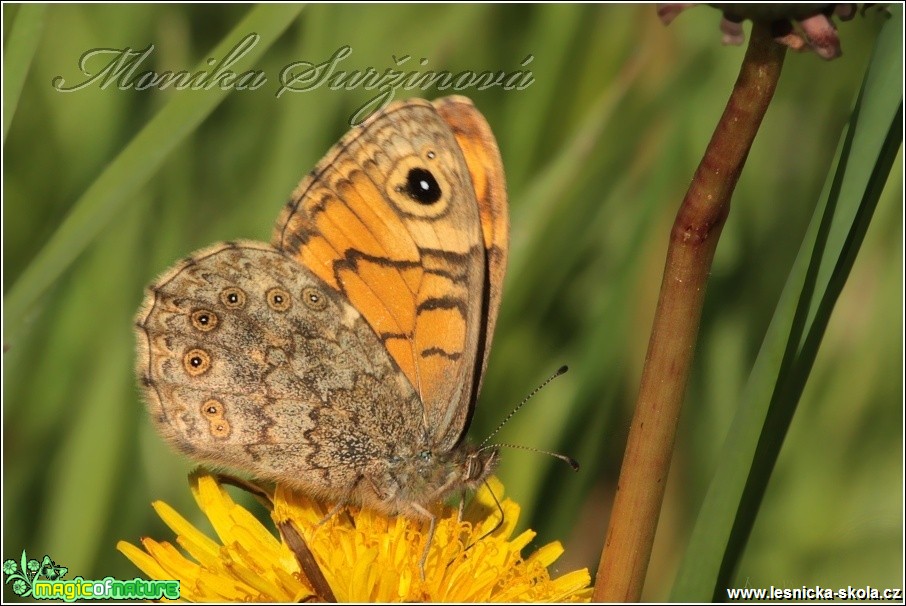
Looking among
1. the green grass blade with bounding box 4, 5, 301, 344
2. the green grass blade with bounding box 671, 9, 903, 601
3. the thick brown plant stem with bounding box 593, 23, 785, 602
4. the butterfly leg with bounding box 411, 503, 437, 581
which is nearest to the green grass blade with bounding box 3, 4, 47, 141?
the green grass blade with bounding box 4, 5, 301, 344

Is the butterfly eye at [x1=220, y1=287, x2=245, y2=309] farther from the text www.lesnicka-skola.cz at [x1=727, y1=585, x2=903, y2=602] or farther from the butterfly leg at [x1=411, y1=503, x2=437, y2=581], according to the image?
the text www.lesnicka-skola.cz at [x1=727, y1=585, x2=903, y2=602]

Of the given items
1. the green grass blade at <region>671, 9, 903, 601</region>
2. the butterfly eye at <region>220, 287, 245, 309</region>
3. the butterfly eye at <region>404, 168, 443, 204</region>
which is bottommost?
the green grass blade at <region>671, 9, 903, 601</region>

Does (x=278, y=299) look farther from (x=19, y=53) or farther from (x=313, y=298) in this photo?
(x=19, y=53)

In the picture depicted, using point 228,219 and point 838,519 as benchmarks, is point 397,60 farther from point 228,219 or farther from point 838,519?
point 838,519

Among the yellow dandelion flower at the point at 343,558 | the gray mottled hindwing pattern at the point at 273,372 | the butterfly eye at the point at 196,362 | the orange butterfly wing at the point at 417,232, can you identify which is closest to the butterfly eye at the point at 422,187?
the orange butterfly wing at the point at 417,232

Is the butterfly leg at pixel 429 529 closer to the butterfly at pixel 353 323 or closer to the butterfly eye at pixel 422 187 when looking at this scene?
the butterfly at pixel 353 323

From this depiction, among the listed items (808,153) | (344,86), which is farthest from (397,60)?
(808,153)
